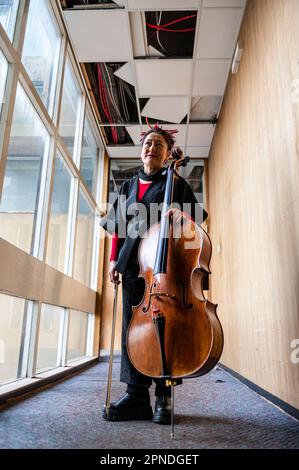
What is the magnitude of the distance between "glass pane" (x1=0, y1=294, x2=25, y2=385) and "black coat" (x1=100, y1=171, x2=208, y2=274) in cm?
67

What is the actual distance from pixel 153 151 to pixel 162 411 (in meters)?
1.16

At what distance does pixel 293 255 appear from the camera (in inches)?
60.1

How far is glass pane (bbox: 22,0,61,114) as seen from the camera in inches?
85.6

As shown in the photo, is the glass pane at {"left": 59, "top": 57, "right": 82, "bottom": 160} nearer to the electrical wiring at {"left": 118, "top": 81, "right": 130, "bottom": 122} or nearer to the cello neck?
the electrical wiring at {"left": 118, "top": 81, "right": 130, "bottom": 122}

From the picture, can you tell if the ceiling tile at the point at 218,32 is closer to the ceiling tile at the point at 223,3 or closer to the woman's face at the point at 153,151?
the ceiling tile at the point at 223,3

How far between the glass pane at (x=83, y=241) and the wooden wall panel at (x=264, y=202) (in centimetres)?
144

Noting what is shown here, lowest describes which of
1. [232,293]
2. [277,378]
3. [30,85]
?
[277,378]

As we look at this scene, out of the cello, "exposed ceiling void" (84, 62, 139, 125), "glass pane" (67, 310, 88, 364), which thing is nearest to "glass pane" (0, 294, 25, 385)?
the cello

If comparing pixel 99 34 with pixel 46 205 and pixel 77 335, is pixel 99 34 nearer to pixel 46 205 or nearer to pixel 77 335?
pixel 46 205

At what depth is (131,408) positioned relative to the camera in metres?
1.47

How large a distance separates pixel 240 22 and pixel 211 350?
8.08 ft

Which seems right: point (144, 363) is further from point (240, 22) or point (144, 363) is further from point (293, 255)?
point (240, 22)

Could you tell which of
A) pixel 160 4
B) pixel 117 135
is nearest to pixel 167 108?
pixel 117 135
